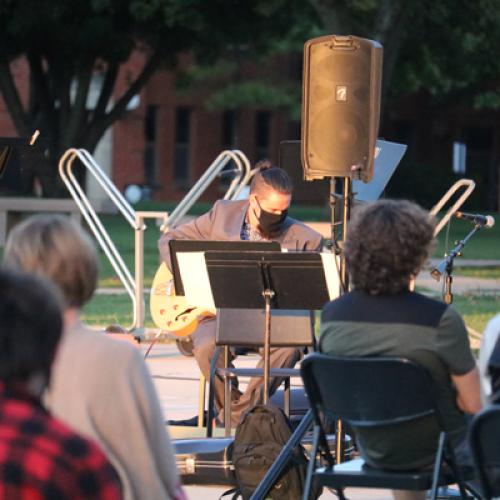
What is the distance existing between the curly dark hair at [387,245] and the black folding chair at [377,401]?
30cm

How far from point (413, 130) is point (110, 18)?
1054 inches

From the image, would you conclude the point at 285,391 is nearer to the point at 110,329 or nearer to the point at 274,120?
the point at 110,329

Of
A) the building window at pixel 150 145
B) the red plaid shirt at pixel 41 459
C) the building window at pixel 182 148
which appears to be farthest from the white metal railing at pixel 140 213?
the building window at pixel 182 148

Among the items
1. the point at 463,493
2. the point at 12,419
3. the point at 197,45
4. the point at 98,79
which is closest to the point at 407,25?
the point at 197,45

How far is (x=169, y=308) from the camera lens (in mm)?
8742

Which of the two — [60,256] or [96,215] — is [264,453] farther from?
[96,215]

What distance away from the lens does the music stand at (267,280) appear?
673 cm

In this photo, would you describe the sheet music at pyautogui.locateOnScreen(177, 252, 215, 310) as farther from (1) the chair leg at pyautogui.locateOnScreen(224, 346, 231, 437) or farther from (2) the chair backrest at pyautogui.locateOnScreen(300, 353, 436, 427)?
(2) the chair backrest at pyautogui.locateOnScreen(300, 353, 436, 427)

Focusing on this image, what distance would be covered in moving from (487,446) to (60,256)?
155 cm

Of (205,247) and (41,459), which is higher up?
(41,459)

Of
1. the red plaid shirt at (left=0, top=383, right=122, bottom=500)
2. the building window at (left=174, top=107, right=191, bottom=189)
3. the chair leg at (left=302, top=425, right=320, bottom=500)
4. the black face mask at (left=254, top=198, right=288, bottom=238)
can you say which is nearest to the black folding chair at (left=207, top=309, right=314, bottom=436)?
the black face mask at (left=254, top=198, right=288, bottom=238)

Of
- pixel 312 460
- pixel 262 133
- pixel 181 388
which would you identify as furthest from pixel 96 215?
pixel 262 133

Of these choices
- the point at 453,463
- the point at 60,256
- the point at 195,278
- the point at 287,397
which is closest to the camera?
the point at 60,256

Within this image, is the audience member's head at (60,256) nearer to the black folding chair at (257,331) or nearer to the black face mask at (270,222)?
the black folding chair at (257,331)
